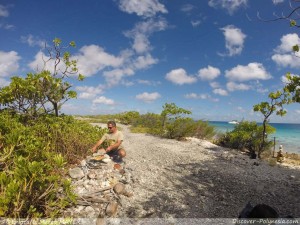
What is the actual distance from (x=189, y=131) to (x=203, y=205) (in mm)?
14528

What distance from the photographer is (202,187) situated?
9.34 m

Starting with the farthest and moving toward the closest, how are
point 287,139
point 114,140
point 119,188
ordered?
point 287,139
point 114,140
point 119,188

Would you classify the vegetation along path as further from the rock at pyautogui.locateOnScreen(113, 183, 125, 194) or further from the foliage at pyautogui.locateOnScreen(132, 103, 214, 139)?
the foliage at pyautogui.locateOnScreen(132, 103, 214, 139)

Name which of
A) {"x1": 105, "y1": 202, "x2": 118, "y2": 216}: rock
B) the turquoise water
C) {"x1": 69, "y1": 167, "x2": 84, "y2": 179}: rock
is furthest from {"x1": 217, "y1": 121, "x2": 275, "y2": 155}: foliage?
{"x1": 105, "y1": 202, "x2": 118, "y2": 216}: rock

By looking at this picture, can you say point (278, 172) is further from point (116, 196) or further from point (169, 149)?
point (116, 196)

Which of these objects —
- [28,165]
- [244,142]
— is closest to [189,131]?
[244,142]

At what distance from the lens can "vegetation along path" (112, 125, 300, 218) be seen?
730 cm

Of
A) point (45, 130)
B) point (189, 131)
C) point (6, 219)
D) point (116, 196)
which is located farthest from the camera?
point (189, 131)

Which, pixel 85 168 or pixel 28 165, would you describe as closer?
pixel 28 165

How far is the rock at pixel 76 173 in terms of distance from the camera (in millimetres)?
8127

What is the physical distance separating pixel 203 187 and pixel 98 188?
3.65 m

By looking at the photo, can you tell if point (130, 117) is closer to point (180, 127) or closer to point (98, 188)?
point (180, 127)

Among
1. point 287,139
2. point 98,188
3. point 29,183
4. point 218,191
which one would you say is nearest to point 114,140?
point 98,188

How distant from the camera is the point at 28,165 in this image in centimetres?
550
